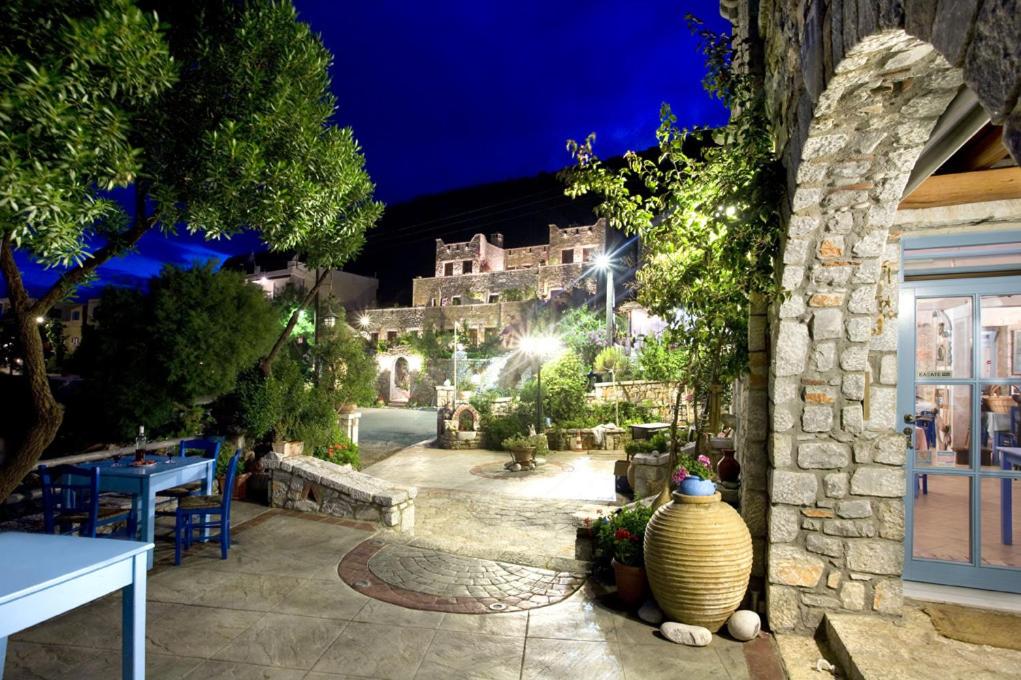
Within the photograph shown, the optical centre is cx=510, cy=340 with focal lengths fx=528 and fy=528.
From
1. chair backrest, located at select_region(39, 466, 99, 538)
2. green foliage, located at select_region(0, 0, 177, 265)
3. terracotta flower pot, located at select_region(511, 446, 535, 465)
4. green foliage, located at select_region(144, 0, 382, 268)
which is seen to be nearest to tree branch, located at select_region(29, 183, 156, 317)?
green foliage, located at select_region(144, 0, 382, 268)

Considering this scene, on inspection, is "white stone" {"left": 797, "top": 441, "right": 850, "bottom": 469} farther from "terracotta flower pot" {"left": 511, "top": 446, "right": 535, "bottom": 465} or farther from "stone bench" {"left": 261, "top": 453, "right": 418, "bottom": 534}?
"terracotta flower pot" {"left": 511, "top": 446, "right": 535, "bottom": 465}

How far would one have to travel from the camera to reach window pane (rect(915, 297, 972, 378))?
3562 mm

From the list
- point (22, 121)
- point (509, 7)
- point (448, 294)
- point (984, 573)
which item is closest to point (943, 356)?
point (984, 573)

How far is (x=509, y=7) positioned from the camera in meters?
24.3

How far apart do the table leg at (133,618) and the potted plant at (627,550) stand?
2838mm

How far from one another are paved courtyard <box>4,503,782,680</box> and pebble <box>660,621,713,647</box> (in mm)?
45

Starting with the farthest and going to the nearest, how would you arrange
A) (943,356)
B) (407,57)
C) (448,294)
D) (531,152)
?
(531,152) < (448,294) < (407,57) < (943,356)

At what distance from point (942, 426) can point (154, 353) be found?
7598 millimetres

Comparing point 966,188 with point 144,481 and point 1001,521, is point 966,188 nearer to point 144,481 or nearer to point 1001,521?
point 1001,521

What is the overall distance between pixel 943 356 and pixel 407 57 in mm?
31061

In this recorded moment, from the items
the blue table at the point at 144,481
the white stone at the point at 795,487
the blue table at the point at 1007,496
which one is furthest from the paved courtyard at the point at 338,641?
the blue table at the point at 1007,496

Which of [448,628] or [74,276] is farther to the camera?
[74,276]

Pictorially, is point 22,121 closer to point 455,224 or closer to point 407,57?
point 407,57

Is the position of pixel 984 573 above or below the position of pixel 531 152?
below
